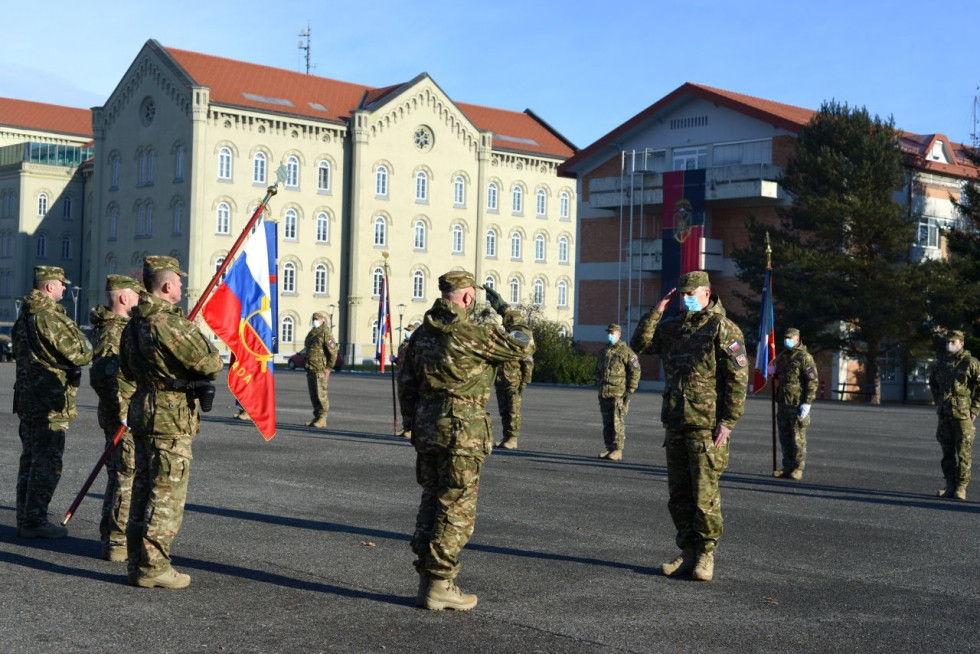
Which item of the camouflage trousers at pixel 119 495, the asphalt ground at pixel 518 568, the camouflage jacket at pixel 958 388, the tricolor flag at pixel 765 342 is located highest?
the tricolor flag at pixel 765 342

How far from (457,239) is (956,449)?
72.8 m

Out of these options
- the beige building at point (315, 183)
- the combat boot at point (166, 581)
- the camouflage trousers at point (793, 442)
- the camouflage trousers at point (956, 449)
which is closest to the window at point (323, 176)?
the beige building at point (315, 183)

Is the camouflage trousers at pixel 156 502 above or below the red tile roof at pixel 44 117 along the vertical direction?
below

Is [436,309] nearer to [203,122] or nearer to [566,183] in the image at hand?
[203,122]

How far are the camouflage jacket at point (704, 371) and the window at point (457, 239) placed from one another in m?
77.2

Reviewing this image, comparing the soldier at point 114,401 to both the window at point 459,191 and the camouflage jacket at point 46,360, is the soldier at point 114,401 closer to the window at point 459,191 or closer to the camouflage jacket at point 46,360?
the camouflage jacket at point 46,360

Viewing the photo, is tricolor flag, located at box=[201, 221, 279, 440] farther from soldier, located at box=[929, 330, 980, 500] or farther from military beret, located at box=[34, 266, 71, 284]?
soldier, located at box=[929, 330, 980, 500]

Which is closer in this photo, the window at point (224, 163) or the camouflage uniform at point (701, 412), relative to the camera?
the camouflage uniform at point (701, 412)

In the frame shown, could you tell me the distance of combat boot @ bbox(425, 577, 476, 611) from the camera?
730cm

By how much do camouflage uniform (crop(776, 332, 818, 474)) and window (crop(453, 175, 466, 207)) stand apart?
69055 millimetres

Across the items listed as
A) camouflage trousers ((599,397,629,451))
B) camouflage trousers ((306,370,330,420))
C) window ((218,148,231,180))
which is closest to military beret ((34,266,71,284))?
camouflage trousers ((599,397,629,451))

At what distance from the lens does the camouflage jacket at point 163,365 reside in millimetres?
7605

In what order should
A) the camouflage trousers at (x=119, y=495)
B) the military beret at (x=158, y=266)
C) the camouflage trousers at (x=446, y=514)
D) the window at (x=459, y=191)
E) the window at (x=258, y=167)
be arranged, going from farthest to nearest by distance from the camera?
the window at (x=459, y=191) → the window at (x=258, y=167) → the camouflage trousers at (x=119, y=495) → the military beret at (x=158, y=266) → the camouflage trousers at (x=446, y=514)

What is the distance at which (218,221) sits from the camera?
249 ft
